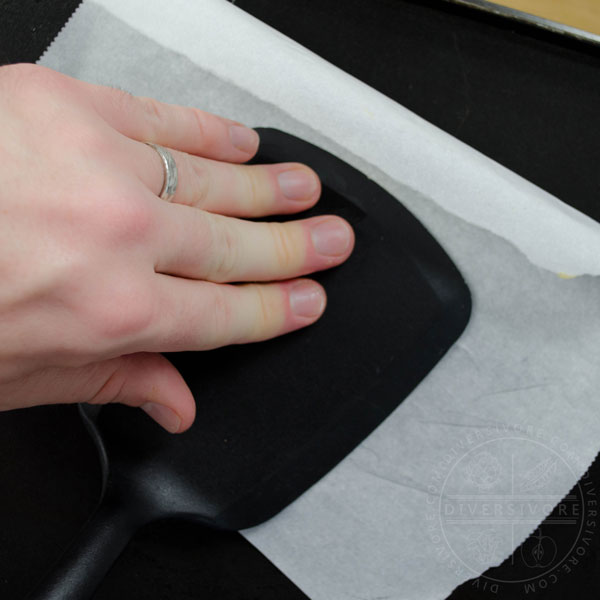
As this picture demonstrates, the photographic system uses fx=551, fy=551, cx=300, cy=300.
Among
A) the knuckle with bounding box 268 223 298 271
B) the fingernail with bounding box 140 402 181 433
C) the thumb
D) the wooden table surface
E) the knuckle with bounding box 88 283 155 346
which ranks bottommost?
the fingernail with bounding box 140 402 181 433

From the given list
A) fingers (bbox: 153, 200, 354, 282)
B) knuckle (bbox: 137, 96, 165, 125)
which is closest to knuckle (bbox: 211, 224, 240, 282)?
fingers (bbox: 153, 200, 354, 282)

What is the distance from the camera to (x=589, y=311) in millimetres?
418

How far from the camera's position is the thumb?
0.40 meters

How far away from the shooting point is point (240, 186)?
0.42 m

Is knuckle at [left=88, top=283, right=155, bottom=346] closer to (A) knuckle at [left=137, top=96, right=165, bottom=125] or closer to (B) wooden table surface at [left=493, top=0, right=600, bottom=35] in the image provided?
(A) knuckle at [left=137, top=96, right=165, bottom=125]

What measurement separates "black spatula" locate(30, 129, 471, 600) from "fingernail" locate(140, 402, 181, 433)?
0.10ft

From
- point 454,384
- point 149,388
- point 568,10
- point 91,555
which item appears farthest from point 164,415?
point 568,10

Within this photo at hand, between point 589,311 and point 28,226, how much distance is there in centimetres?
39

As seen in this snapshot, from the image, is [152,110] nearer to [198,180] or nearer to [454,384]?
[198,180]

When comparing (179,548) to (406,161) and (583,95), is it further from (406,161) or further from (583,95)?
(583,95)

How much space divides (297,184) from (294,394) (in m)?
0.17

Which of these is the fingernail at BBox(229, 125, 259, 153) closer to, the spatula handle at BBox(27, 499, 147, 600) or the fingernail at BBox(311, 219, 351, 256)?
the fingernail at BBox(311, 219, 351, 256)

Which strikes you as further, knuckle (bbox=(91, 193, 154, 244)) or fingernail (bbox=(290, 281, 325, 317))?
fingernail (bbox=(290, 281, 325, 317))

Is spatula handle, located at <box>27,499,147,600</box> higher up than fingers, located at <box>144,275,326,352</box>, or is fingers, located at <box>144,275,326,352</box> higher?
fingers, located at <box>144,275,326,352</box>
